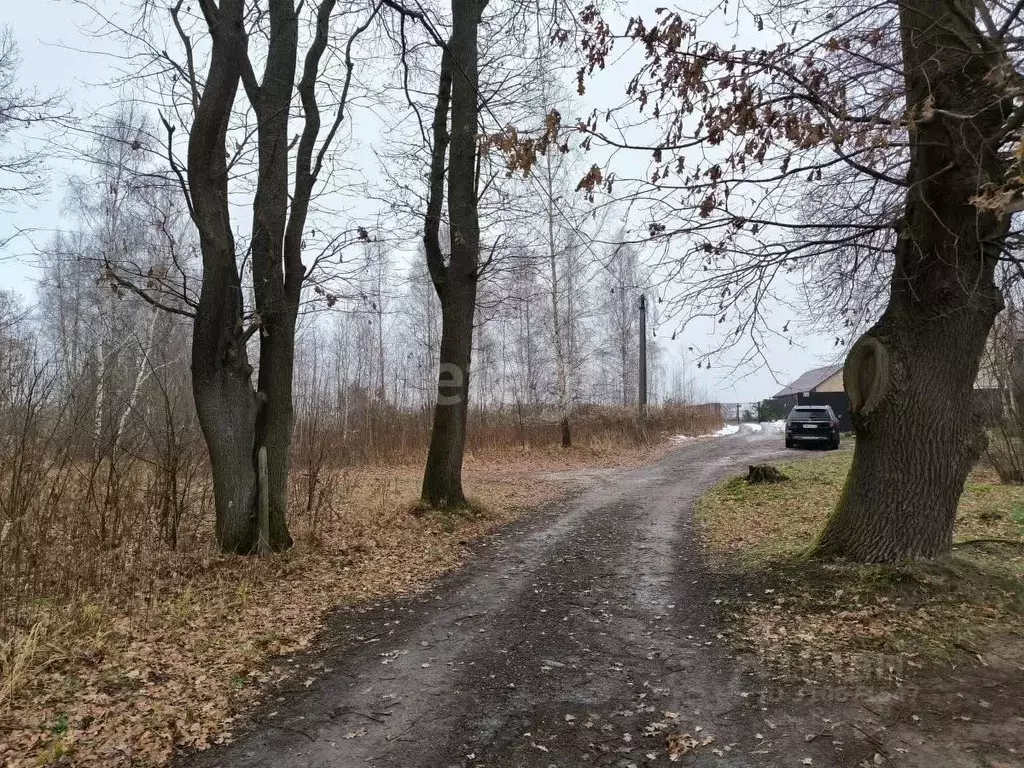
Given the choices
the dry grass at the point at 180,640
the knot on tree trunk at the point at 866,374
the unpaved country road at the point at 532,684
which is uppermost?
the knot on tree trunk at the point at 866,374

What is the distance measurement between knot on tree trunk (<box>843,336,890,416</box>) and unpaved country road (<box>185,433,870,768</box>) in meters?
2.13

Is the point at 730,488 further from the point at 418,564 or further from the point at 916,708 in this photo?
the point at 916,708

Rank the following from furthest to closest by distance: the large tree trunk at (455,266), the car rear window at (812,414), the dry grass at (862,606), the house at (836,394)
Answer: the car rear window at (812,414) → the house at (836,394) → the large tree trunk at (455,266) → the dry grass at (862,606)

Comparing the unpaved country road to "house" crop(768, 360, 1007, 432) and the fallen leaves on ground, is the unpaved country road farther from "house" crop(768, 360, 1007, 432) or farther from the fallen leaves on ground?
"house" crop(768, 360, 1007, 432)

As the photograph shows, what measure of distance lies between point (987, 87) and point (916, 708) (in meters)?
4.35

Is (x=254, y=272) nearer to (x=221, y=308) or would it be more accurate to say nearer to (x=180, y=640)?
(x=221, y=308)

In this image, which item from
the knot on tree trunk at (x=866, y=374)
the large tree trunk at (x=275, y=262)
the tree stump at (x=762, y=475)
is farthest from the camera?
the tree stump at (x=762, y=475)

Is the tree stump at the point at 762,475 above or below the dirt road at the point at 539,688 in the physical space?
above

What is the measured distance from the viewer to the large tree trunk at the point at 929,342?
15.7 feet

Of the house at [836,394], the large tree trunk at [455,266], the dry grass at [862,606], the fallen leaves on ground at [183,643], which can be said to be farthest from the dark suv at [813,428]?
the fallen leaves on ground at [183,643]

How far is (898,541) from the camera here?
4973 mm

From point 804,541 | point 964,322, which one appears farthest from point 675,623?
point 964,322

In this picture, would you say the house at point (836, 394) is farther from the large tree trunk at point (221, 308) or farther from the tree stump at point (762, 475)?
the large tree trunk at point (221, 308)

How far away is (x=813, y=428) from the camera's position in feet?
70.0
